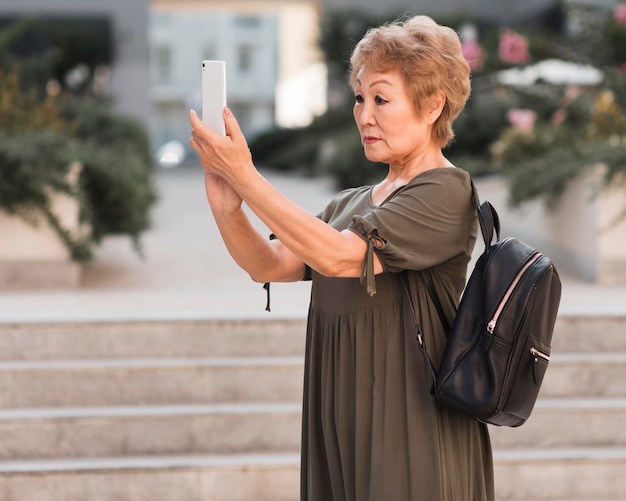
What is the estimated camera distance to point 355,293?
2057 millimetres

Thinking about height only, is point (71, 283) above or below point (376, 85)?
below

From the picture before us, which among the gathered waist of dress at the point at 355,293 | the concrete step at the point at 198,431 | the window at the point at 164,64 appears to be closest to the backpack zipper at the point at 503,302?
the gathered waist of dress at the point at 355,293

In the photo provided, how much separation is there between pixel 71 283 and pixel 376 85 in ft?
14.4

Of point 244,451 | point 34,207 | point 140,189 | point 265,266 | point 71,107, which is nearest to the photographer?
point 265,266

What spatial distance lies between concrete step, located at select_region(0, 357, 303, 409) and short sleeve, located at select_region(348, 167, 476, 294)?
2335 mm

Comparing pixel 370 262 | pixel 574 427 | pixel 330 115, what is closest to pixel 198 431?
pixel 574 427

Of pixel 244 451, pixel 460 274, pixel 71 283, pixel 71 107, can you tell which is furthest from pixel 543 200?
pixel 71 107

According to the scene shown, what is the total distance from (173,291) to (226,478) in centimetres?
226

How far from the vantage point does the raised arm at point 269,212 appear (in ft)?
5.78

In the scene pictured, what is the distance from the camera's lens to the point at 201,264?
712cm

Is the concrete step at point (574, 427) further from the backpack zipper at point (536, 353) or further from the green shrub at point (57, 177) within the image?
the green shrub at point (57, 177)

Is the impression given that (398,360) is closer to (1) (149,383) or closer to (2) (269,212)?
(2) (269,212)

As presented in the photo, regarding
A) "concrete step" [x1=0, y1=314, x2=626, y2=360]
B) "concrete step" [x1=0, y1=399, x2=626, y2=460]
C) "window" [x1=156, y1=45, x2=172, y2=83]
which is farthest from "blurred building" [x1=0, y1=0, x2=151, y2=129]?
"window" [x1=156, y1=45, x2=172, y2=83]

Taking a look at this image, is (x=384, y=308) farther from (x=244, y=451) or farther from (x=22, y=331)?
(x=22, y=331)
